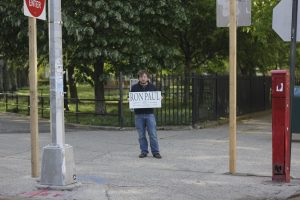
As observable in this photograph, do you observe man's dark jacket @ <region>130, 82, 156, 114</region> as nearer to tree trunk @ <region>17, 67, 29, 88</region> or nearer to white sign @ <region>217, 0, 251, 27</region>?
white sign @ <region>217, 0, 251, 27</region>

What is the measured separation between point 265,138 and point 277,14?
22.7 ft

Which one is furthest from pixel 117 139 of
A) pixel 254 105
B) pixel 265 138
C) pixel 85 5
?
pixel 254 105

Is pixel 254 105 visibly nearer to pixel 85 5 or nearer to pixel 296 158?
pixel 85 5

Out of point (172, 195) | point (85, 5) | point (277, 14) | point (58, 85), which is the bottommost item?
point (172, 195)

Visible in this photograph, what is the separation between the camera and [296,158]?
448 inches

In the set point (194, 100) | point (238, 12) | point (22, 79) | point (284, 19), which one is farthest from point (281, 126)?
point (22, 79)

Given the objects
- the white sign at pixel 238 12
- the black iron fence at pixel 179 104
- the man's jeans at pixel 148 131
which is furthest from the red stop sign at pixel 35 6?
the black iron fence at pixel 179 104

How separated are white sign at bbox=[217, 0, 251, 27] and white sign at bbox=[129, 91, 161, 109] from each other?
256 centimetres

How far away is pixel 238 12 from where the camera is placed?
31.4 ft

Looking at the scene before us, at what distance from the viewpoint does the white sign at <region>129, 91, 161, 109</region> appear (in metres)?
11.5

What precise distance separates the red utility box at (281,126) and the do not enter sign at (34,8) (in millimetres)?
3723

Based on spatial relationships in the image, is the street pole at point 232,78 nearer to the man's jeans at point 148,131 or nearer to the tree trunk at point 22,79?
the man's jeans at point 148,131

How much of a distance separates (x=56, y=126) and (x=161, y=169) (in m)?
2.54

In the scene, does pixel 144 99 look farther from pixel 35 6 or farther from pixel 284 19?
pixel 284 19
